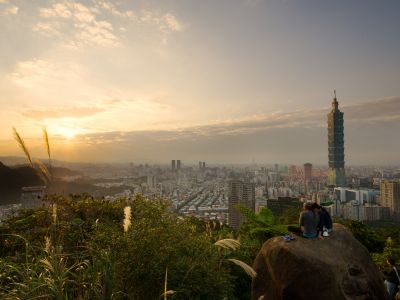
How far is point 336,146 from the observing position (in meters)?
166

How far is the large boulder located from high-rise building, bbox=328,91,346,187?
172111 millimetres

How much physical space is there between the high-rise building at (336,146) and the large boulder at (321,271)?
565ft

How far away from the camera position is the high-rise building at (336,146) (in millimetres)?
163625

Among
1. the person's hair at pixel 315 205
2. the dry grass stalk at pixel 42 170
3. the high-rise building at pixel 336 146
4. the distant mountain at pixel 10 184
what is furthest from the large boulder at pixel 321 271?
the high-rise building at pixel 336 146

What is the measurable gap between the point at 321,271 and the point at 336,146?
176 m

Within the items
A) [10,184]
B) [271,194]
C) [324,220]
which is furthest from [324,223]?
[271,194]

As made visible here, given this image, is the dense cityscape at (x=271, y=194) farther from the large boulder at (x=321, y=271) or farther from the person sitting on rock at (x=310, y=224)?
the large boulder at (x=321, y=271)

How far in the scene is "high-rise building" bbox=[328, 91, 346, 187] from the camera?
164 meters

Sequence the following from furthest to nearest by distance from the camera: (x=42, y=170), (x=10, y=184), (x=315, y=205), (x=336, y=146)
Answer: (x=336, y=146) < (x=10, y=184) < (x=315, y=205) < (x=42, y=170)

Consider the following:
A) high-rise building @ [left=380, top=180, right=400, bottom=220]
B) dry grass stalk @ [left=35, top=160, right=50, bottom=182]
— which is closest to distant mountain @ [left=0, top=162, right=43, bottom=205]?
dry grass stalk @ [left=35, top=160, right=50, bottom=182]

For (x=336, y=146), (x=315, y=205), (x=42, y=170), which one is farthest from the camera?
(x=336, y=146)

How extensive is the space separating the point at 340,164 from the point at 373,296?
174505 mm

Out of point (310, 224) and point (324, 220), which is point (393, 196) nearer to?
point (324, 220)

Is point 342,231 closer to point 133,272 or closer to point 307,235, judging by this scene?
point 307,235
